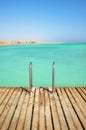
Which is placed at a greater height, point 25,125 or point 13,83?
point 25,125

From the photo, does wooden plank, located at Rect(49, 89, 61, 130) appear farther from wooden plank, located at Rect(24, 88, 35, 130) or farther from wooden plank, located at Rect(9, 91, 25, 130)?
wooden plank, located at Rect(9, 91, 25, 130)

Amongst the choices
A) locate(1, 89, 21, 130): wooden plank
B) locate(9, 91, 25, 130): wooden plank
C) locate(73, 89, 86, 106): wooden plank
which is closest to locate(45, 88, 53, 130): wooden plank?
locate(9, 91, 25, 130): wooden plank

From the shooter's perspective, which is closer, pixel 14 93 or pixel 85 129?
pixel 85 129

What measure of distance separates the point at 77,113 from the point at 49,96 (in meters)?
1.24

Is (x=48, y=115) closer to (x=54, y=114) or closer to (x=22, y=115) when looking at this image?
(x=54, y=114)

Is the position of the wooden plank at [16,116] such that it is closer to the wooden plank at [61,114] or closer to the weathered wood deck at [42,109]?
the weathered wood deck at [42,109]

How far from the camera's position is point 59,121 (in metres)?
3.51

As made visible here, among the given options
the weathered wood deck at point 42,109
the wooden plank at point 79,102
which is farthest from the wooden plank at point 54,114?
the wooden plank at point 79,102

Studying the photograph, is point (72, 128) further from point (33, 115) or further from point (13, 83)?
point (13, 83)

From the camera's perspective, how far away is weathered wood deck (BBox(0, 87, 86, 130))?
3.36m

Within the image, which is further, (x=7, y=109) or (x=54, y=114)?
(x=7, y=109)

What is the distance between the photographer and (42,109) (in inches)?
160

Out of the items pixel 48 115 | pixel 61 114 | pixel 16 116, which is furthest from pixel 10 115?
pixel 61 114

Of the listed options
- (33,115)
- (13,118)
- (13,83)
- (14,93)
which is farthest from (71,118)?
(13,83)
